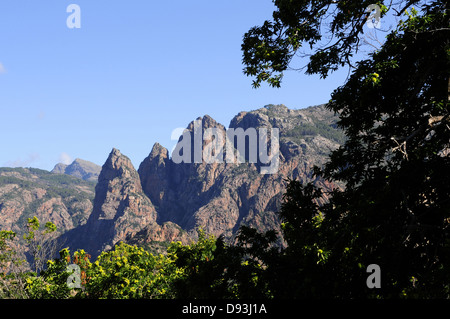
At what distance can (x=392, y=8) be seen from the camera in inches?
436

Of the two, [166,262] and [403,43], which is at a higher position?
[403,43]

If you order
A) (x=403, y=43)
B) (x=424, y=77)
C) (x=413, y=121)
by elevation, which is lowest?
(x=413, y=121)

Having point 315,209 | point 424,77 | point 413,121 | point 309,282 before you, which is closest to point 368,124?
point 413,121

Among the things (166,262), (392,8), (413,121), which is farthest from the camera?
(166,262)

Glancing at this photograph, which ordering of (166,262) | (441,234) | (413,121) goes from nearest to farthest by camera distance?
(441,234)
(413,121)
(166,262)

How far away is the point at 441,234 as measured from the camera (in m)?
10.2
